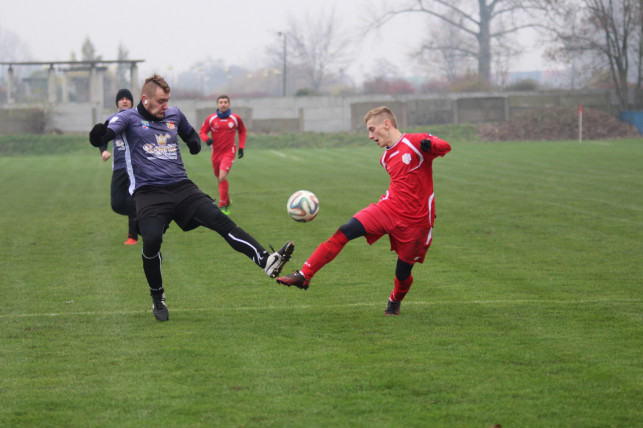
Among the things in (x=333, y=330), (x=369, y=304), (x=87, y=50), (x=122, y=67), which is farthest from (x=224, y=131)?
(x=122, y=67)

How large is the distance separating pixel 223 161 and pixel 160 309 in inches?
359

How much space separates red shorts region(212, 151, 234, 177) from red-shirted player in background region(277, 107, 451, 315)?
9140 mm

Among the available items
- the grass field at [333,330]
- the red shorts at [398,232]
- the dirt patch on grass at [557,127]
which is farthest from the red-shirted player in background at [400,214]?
the dirt patch on grass at [557,127]

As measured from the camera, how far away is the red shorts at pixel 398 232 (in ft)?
22.0

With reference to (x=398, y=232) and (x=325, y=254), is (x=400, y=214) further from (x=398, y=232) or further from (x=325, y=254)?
(x=325, y=254)

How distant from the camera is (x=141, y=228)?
6.78 meters

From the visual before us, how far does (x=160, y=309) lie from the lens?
6.97 meters

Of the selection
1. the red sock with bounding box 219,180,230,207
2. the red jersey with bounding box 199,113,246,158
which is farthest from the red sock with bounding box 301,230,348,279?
the red jersey with bounding box 199,113,246,158

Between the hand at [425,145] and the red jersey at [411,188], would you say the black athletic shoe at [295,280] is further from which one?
the hand at [425,145]

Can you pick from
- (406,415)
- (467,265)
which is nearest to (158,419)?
(406,415)

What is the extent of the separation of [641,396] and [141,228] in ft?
13.7

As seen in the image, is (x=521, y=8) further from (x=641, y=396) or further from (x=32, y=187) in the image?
(x=641, y=396)

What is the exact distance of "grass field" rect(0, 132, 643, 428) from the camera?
4.59 metres

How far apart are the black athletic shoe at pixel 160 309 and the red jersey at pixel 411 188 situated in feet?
6.98
